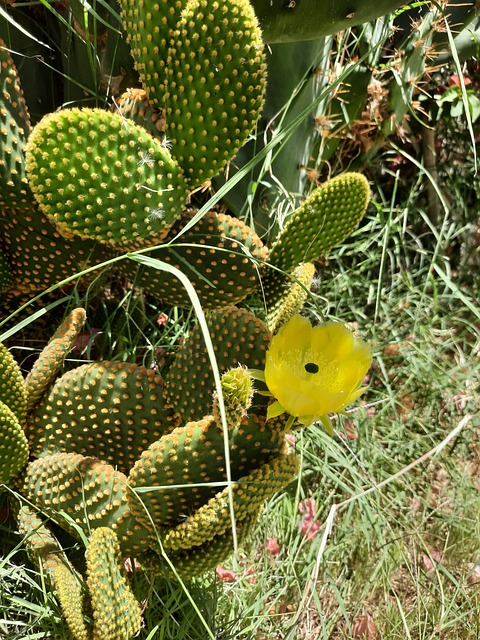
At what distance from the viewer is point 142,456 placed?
100cm

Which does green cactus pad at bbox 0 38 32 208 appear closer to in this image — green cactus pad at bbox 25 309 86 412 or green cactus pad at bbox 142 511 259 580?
green cactus pad at bbox 25 309 86 412

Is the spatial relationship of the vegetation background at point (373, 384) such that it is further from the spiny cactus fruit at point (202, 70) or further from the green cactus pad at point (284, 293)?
the green cactus pad at point (284, 293)

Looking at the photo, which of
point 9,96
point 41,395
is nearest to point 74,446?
point 41,395

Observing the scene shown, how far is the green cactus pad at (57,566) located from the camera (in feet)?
3.29

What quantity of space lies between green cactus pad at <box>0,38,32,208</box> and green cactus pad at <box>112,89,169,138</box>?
15cm

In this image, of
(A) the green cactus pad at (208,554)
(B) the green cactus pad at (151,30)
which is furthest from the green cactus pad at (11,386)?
(B) the green cactus pad at (151,30)

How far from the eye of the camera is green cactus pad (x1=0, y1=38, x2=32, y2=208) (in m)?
1.04

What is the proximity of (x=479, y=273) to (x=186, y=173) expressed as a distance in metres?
1.25

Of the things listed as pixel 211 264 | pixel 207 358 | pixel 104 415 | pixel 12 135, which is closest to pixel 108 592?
pixel 104 415

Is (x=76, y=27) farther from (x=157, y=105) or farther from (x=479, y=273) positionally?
(x=479, y=273)

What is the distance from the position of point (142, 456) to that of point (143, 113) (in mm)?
519

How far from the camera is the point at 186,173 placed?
42.0 inches

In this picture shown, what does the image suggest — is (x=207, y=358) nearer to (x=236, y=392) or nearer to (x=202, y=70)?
(x=236, y=392)

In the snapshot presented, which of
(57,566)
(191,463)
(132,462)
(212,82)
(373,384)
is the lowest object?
(373,384)
